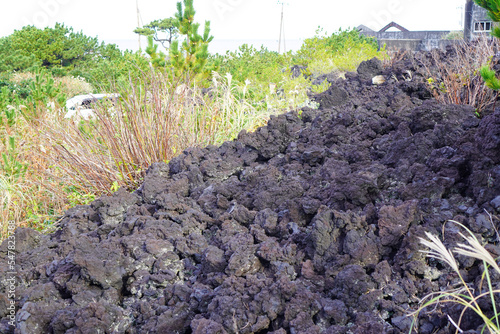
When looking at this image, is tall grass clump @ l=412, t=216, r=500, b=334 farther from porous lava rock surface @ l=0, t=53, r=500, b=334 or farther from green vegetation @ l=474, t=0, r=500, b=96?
green vegetation @ l=474, t=0, r=500, b=96

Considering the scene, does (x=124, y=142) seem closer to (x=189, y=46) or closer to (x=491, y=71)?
(x=491, y=71)

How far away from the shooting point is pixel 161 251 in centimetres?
300

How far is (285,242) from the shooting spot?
2.82m

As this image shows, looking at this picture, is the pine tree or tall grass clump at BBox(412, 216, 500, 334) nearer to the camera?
tall grass clump at BBox(412, 216, 500, 334)

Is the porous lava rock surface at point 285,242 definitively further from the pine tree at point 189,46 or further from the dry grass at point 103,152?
the pine tree at point 189,46

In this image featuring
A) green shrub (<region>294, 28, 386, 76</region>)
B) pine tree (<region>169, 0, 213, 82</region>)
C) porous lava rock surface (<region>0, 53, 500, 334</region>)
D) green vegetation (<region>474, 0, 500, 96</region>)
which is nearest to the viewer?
porous lava rock surface (<region>0, 53, 500, 334</region>)

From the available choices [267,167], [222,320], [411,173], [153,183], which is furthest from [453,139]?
[153,183]

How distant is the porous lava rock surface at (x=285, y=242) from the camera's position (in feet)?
7.25

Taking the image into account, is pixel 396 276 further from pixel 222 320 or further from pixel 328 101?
pixel 328 101

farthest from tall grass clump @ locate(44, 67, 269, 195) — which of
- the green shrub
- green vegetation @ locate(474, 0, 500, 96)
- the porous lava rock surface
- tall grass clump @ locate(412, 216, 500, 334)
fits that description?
the green shrub

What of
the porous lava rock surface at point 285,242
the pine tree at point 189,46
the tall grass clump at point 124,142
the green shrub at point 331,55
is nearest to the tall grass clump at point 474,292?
the porous lava rock surface at point 285,242

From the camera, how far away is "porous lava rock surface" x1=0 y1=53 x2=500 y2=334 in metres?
2.21

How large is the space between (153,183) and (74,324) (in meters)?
1.83

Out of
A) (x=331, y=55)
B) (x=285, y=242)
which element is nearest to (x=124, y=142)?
(x=285, y=242)
